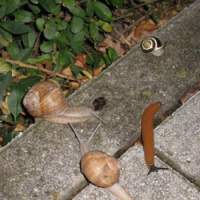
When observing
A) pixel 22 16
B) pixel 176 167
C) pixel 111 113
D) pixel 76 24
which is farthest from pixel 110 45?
pixel 176 167

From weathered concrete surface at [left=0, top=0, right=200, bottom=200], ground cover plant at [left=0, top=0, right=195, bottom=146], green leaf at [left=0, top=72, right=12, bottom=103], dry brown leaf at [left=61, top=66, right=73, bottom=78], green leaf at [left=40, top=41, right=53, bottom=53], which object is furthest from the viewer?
dry brown leaf at [left=61, top=66, right=73, bottom=78]

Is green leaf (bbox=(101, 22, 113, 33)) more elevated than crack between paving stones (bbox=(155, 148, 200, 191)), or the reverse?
green leaf (bbox=(101, 22, 113, 33))

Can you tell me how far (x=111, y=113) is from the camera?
277cm

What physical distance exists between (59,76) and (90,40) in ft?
1.06

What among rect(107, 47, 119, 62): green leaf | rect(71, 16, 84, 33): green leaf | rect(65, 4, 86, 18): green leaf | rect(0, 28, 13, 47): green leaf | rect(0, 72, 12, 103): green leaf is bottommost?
rect(107, 47, 119, 62): green leaf

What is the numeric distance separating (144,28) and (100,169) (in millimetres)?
1442

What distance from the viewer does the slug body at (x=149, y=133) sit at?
100 inches

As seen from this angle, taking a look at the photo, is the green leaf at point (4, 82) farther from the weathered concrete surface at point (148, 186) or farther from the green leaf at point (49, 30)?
the weathered concrete surface at point (148, 186)

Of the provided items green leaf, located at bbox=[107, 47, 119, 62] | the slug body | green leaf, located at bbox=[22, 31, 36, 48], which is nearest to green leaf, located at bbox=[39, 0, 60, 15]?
green leaf, located at bbox=[22, 31, 36, 48]

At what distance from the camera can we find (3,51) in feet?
10.9

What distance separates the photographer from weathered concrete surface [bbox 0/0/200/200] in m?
2.54

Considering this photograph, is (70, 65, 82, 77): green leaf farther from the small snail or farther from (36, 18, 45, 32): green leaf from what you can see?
the small snail

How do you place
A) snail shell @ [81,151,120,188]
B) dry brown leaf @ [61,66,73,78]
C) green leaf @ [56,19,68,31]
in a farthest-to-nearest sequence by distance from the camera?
1. dry brown leaf @ [61,66,73,78]
2. green leaf @ [56,19,68,31]
3. snail shell @ [81,151,120,188]

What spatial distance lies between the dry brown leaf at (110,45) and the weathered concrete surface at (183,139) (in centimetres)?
81
